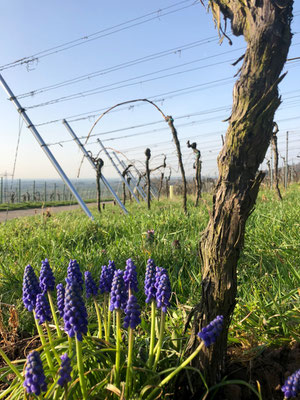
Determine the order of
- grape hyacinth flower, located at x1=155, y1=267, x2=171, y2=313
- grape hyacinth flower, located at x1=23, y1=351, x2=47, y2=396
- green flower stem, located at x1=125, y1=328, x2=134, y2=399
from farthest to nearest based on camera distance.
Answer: grape hyacinth flower, located at x1=155, y1=267, x2=171, y2=313, green flower stem, located at x1=125, y1=328, x2=134, y2=399, grape hyacinth flower, located at x1=23, y1=351, x2=47, y2=396

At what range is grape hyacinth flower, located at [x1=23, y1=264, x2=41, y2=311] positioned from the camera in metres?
1.67

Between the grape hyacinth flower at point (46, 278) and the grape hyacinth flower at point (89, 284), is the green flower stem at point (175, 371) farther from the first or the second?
the grape hyacinth flower at point (46, 278)

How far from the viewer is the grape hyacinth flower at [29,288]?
5.46 feet

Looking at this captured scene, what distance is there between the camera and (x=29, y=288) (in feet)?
5.50

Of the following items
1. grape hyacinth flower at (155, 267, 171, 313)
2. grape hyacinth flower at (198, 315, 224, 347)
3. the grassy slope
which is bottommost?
the grassy slope

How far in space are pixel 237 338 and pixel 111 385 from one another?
3.15 ft

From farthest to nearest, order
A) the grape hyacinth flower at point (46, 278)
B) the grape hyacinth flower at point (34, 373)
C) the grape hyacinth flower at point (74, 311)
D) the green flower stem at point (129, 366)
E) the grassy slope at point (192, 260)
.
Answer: the grassy slope at point (192, 260) → the grape hyacinth flower at point (46, 278) → the green flower stem at point (129, 366) → the grape hyacinth flower at point (74, 311) → the grape hyacinth flower at point (34, 373)

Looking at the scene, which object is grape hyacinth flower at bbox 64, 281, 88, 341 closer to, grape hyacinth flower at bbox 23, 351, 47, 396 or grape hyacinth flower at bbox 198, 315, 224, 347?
grape hyacinth flower at bbox 23, 351, 47, 396

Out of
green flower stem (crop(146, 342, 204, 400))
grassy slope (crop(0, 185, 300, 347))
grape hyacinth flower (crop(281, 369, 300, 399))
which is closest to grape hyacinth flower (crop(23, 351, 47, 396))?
green flower stem (crop(146, 342, 204, 400))

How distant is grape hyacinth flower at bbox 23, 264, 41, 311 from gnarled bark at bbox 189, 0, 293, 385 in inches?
33.8

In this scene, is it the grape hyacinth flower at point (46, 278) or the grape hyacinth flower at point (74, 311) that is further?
the grape hyacinth flower at point (46, 278)

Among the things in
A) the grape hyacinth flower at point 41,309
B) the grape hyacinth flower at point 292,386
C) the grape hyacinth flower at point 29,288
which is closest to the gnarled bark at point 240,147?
the grape hyacinth flower at point 292,386

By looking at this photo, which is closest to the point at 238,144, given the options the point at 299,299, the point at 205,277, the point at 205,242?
the point at 205,242

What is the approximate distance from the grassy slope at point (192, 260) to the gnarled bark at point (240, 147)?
526 mm
